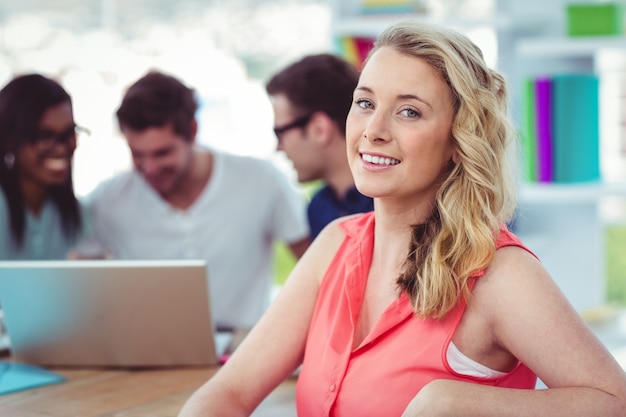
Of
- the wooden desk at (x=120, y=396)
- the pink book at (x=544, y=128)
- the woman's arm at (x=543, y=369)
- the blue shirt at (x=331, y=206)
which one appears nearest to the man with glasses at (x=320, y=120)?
the blue shirt at (x=331, y=206)

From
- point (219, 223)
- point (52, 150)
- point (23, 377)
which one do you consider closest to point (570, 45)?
point (219, 223)

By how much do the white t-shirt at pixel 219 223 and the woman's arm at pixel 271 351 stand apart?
1.18 m

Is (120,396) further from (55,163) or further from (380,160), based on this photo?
(55,163)

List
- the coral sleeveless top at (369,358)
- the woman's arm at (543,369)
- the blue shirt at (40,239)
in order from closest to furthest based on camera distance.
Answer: the woman's arm at (543,369), the coral sleeveless top at (369,358), the blue shirt at (40,239)

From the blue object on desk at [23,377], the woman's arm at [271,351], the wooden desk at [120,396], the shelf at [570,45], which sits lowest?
the wooden desk at [120,396]

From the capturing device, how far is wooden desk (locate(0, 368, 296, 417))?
1.60 meters

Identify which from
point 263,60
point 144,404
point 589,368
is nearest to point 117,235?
point 144,404

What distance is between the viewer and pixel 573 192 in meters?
2.71

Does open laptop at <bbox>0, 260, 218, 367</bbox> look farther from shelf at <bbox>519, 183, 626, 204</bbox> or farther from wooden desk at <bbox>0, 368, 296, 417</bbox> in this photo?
shelf at <bbox>519, 183, 626, 204</bbox>

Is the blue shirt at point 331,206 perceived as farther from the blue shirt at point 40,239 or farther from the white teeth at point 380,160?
the white teeth at point 380,160

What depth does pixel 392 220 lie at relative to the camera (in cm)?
147

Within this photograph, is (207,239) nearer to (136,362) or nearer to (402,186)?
(136,362)

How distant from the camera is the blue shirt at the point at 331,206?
2.41 meters

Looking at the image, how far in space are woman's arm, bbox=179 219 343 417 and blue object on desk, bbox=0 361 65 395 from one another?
0.45 m
